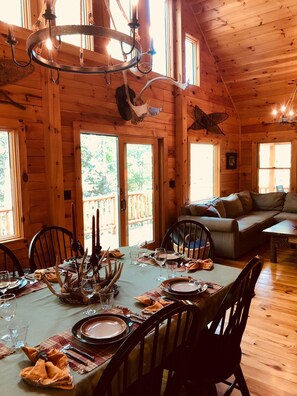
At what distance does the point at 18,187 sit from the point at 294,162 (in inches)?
229

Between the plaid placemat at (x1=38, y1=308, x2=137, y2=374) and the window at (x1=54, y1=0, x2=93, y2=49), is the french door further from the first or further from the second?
the plaid placemat at (x1=38, y1=308, x2=137, y2=374)

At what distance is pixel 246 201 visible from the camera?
6.90 metres

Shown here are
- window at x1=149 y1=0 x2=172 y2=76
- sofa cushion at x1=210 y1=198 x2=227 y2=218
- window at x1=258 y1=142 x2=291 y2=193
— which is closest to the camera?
window at x1=149 y1=0 x2=172 y2=76

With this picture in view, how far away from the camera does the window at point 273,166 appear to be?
7211 mm

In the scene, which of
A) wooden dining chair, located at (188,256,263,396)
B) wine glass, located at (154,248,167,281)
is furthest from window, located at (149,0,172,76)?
wooden dining chair, located at (188,256,263,396)

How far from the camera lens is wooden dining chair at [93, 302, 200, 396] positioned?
1080 millimetres

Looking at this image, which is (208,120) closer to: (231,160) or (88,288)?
(231,160)

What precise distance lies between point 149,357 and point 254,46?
6162 mm

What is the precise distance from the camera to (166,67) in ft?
17.8

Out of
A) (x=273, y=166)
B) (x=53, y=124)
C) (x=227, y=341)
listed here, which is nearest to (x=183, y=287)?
(x=227, y=341)

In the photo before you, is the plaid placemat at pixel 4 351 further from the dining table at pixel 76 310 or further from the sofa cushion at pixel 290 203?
the sofa cushion at pixel 290 203

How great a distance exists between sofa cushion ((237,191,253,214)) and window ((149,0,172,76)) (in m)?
3.01

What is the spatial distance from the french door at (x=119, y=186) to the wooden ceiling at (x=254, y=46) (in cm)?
268

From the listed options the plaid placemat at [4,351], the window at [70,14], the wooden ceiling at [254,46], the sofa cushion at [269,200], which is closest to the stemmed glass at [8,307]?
the plaid placemat at [4,351]
